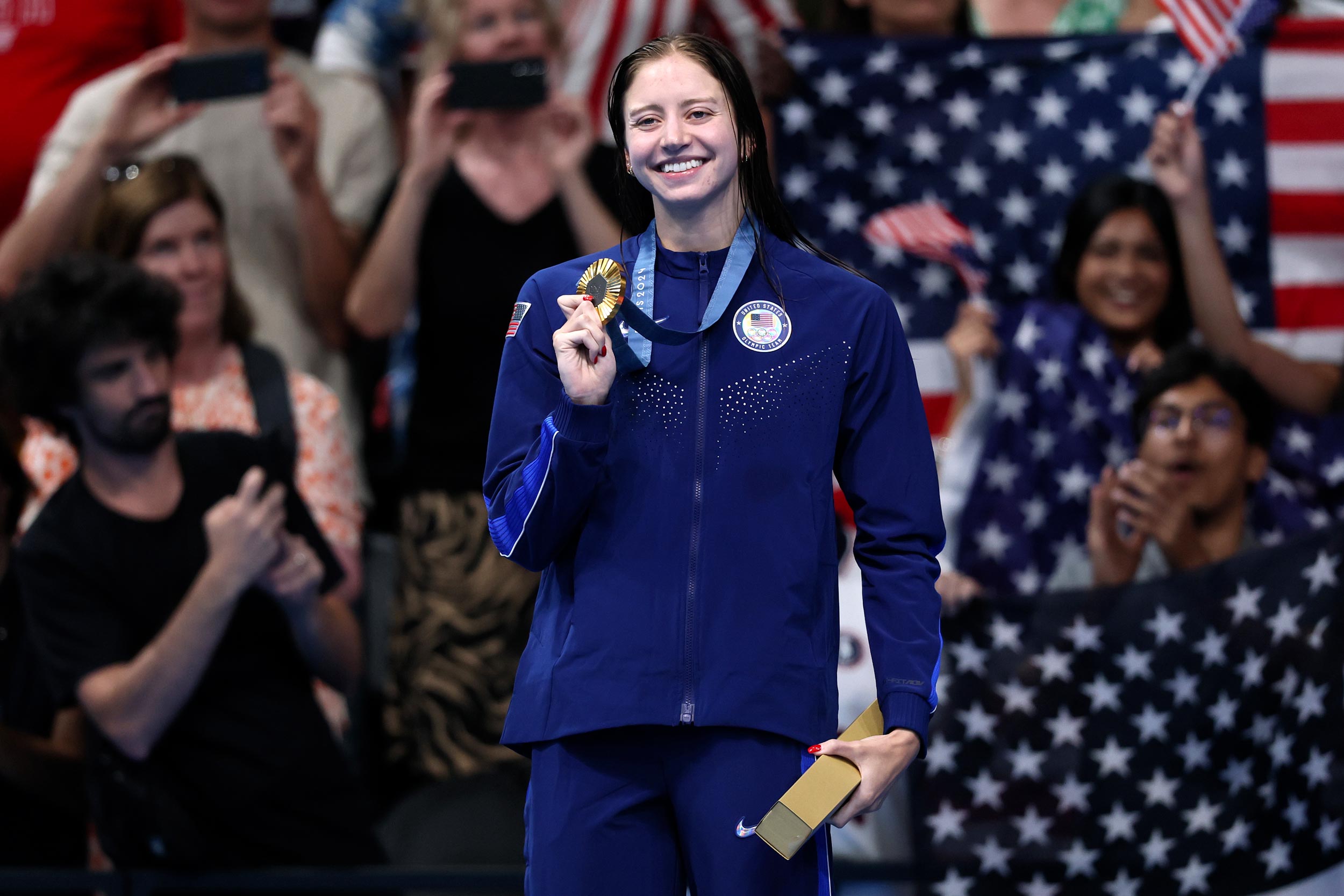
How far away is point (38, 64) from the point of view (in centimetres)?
543

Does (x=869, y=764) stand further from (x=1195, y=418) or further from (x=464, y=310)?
(x=464, y=310)

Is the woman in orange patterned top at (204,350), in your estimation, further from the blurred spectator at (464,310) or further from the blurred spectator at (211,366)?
the blurred spectator at (464,310)

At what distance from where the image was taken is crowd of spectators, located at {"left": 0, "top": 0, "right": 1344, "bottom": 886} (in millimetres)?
4059

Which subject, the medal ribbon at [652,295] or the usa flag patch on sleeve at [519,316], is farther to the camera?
the usa flag patch on sleeve at [519,316]

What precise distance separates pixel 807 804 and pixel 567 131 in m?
3.17

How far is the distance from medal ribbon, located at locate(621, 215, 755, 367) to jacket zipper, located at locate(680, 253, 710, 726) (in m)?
0.04

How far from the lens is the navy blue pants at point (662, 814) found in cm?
207

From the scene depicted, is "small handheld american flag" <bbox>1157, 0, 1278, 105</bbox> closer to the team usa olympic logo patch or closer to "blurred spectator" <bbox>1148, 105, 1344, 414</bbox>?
"blurred spectator" <bbox>1148, 105, 1344, 414</bbox>

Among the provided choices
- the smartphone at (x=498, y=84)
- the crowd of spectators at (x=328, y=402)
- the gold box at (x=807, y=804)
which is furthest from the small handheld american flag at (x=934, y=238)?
the gold box at (x=807, y=804)

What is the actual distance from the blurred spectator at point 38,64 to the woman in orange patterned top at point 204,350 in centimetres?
76

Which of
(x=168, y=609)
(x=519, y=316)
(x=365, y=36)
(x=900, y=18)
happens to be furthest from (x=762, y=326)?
Answer: (x=365, y=36)

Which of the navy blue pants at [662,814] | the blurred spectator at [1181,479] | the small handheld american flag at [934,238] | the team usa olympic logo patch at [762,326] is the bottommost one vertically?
the blurred spectator at [1181,479]

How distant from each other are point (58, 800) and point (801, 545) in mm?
2851

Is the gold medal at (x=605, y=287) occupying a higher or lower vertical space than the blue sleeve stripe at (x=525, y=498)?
higher
